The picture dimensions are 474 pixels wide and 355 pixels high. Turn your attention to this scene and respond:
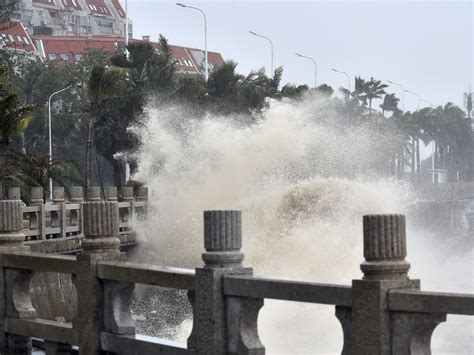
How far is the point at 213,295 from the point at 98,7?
150275 mm

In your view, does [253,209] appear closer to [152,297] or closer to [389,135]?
[152,297]

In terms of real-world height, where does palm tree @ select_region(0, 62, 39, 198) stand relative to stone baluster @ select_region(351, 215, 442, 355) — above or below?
above

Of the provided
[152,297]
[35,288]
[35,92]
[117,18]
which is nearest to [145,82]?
[35,92]

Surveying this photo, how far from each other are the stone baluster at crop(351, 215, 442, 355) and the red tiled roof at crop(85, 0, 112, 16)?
148676 mm

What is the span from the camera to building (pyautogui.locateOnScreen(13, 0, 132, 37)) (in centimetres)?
14212

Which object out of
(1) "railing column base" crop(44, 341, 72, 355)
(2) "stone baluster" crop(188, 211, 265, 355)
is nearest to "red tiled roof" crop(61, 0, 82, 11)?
(1) "railing column base" crop(44, 341, 72, 355)

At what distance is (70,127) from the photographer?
3290 inches

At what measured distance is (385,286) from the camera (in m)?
7.34

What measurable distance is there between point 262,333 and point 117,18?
143 meters

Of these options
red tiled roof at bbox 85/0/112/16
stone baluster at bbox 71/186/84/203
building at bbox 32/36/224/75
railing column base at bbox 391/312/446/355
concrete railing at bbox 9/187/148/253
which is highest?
red tiled roof at bbox 85/0/112/16

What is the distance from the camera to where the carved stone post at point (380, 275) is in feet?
24.1

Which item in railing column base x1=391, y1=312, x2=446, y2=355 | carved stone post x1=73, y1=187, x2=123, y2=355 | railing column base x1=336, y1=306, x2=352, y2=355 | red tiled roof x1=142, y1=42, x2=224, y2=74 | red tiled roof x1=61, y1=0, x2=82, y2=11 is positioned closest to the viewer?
railing column base x1=391, y1=312, x2=446, y2=355

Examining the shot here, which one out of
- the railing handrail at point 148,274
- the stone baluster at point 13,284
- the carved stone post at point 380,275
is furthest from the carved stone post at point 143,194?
the carved stone post at point 380,275

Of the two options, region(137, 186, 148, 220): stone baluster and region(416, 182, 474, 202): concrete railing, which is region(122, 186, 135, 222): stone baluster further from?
region(416, 182, 474, 202): concrete railing
